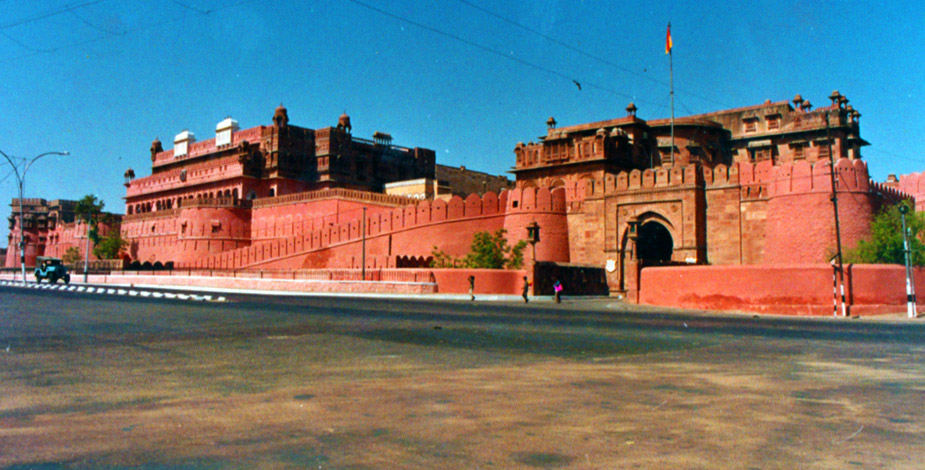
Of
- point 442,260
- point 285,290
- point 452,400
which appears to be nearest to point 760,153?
point 442,260

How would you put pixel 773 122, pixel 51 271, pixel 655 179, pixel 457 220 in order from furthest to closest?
pixel 773 122 → pixel 51 271 → pixel 457 220 → pixel 655 179

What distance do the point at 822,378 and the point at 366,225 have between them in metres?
37.7

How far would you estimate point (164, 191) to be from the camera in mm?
72625

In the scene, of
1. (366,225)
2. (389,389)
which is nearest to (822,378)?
(389,389)

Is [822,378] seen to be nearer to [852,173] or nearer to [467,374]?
[467,374]

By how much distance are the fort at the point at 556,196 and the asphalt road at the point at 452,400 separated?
15436 mm

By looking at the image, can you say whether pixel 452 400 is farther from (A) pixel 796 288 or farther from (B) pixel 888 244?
(B) pixel 888 244

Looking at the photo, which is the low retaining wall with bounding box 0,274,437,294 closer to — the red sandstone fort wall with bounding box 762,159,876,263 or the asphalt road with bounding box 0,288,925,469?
the red sandstone fort wall with bounding box 762,159,876,263

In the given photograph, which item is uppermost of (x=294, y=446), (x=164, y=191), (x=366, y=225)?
(x=164, y=191)

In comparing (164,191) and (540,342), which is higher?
(164,191)

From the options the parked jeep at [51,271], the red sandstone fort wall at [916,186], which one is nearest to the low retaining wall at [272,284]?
the parked jeep at [51,271]

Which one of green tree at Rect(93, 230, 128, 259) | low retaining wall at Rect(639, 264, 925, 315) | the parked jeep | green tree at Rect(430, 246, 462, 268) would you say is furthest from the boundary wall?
green tree at Rect(93, 230, 128, 259)

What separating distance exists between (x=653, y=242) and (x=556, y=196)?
573 cm

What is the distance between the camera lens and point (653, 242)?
36906mm
